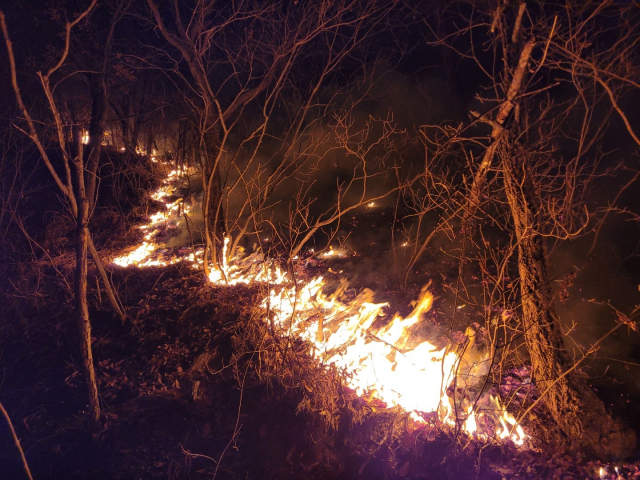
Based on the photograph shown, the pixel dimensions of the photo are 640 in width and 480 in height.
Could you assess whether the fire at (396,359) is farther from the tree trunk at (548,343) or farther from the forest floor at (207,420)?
the tree trunk at (548,343)

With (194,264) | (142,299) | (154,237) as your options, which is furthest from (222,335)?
(154,237)

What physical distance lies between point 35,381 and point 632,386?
7855 millimetres

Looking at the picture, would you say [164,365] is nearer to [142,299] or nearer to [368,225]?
[142,299]

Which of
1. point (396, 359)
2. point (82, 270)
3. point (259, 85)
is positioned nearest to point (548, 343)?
A: point (396, 359)

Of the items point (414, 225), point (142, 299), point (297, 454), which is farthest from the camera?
point (414, 225)

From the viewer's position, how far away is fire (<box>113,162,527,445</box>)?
14.9 ft

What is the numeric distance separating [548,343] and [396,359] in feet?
6.15

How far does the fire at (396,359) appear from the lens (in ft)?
14.9

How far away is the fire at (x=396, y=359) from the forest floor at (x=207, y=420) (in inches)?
7.8

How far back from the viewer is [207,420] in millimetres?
5055

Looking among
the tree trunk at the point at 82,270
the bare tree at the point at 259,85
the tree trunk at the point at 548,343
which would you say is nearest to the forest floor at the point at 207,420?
the tree trunk at the point at 548,343

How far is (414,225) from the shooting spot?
8.38 meters

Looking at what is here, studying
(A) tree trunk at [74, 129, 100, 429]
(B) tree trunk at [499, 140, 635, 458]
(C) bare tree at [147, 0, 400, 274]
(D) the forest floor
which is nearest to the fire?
(D) the forest floor

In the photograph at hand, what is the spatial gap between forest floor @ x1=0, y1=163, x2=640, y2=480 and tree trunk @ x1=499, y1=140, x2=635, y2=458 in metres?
0.20
